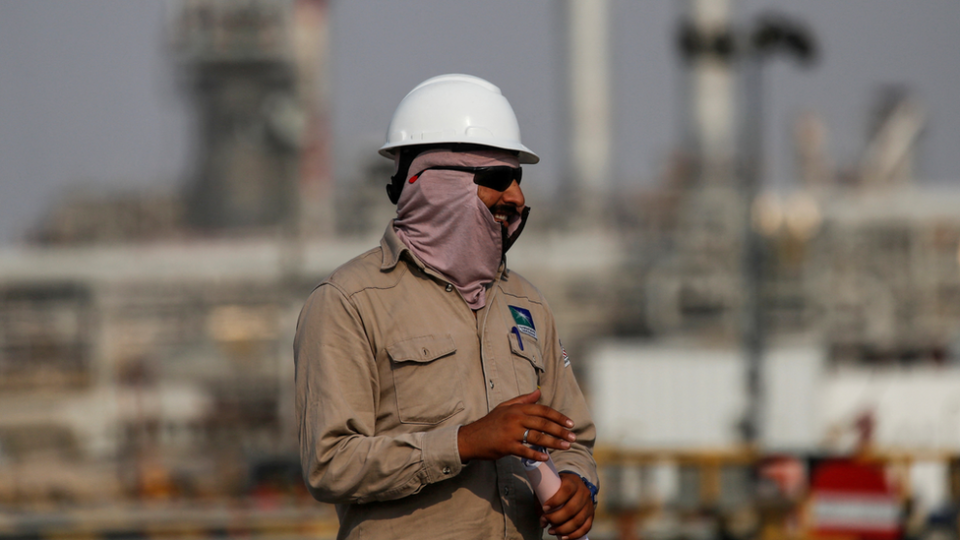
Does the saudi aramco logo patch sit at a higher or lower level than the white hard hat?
lower

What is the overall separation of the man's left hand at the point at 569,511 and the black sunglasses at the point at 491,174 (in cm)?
79

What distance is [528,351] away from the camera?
9.60 ft

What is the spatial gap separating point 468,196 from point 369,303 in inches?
15.0

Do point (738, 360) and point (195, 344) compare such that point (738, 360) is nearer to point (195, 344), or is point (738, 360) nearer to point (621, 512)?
point (621, 512)

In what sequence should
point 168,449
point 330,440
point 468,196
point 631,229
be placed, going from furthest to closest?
point 631,229
point 168,449
point 468,196
point 330,440

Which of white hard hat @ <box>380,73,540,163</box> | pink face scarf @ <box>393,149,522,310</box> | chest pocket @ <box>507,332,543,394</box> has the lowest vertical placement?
chest pocket @ <box>507,332,543,394</box>

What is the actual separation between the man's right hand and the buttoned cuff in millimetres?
17

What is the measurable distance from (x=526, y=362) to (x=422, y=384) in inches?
13.3

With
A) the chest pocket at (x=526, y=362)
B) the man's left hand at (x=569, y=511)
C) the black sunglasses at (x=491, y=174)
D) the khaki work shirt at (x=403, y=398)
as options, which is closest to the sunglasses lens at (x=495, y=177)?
the black sunglasses at (x=491, y=174)

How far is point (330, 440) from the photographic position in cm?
258

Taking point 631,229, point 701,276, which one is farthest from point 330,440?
point 631,229

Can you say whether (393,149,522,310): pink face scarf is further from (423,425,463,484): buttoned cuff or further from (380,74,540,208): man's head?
(423,425,463,484): buttoned cuff

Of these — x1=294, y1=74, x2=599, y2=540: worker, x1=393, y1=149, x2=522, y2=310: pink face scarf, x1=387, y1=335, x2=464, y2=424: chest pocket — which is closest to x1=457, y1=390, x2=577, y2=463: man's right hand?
x1=294, y1=74, x2=599, y2=540: worker

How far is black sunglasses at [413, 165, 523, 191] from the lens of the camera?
9.29 feet
